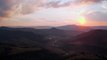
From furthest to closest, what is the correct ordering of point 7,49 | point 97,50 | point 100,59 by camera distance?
point 97,50 < point 7,49 < point 100,59

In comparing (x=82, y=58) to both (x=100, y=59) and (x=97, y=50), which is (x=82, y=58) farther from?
(x=97, y=50)

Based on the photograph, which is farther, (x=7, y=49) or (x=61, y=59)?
(x=7, y=49)

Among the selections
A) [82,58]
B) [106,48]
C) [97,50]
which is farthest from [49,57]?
[106,48]

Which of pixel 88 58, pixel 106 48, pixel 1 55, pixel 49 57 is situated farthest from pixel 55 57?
pixel 106 48

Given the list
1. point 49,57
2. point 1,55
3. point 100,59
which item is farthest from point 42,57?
point 100,59

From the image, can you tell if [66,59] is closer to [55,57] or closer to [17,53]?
[55,57]

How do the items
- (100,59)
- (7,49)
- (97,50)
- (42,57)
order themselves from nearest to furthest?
(100,59)
(42,57)
(7,49)
(97,50)

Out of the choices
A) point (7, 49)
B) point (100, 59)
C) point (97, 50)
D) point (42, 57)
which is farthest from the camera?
point (97, 50)

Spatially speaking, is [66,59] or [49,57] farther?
[49,57]

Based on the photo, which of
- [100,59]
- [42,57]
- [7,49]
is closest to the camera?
[100,59]
